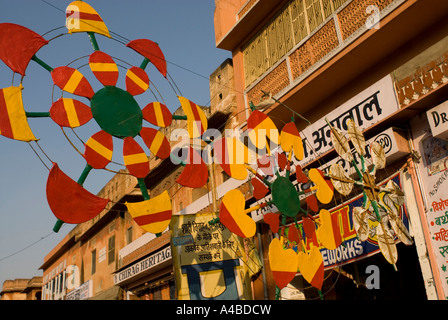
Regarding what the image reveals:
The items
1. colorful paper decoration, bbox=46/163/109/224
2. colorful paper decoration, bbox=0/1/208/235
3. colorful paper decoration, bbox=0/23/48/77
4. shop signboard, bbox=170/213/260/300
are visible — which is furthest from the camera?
shop signboard, bbox=170/213/260/300

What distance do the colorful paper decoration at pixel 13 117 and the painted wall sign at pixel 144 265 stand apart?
26.5ft

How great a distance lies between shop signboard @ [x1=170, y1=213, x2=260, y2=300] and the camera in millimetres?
6320

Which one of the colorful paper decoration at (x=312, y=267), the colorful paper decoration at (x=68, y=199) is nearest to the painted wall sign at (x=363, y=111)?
the colorful paper decoration at (x=312, y=267)

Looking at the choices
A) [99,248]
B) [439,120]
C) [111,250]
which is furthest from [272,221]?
[99,248]

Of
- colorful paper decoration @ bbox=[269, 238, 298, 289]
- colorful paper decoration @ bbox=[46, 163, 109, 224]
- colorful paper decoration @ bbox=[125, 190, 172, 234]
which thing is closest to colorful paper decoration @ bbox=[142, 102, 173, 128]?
colorful paper decoration @ bbox=[125, 190, 172, 234]

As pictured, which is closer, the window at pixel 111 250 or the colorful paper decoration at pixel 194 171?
the colorful paper decoration at pixel 194 171

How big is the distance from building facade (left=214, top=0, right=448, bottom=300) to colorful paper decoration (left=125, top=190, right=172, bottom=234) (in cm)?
229

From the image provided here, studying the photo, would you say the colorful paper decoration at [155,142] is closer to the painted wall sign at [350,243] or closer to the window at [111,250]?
the painted wall sign at [350,243]

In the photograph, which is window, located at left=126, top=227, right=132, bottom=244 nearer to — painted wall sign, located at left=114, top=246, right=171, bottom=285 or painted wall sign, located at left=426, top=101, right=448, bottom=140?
painted wall sign, located at left=114, top=246, right=171, bottom=285

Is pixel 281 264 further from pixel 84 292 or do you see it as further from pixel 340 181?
pixel 84 292

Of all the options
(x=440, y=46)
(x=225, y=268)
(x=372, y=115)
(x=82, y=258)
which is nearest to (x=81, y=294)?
(x=82, y=258)

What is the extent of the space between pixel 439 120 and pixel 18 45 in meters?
5.28

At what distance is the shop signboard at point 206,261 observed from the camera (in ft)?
20.7
